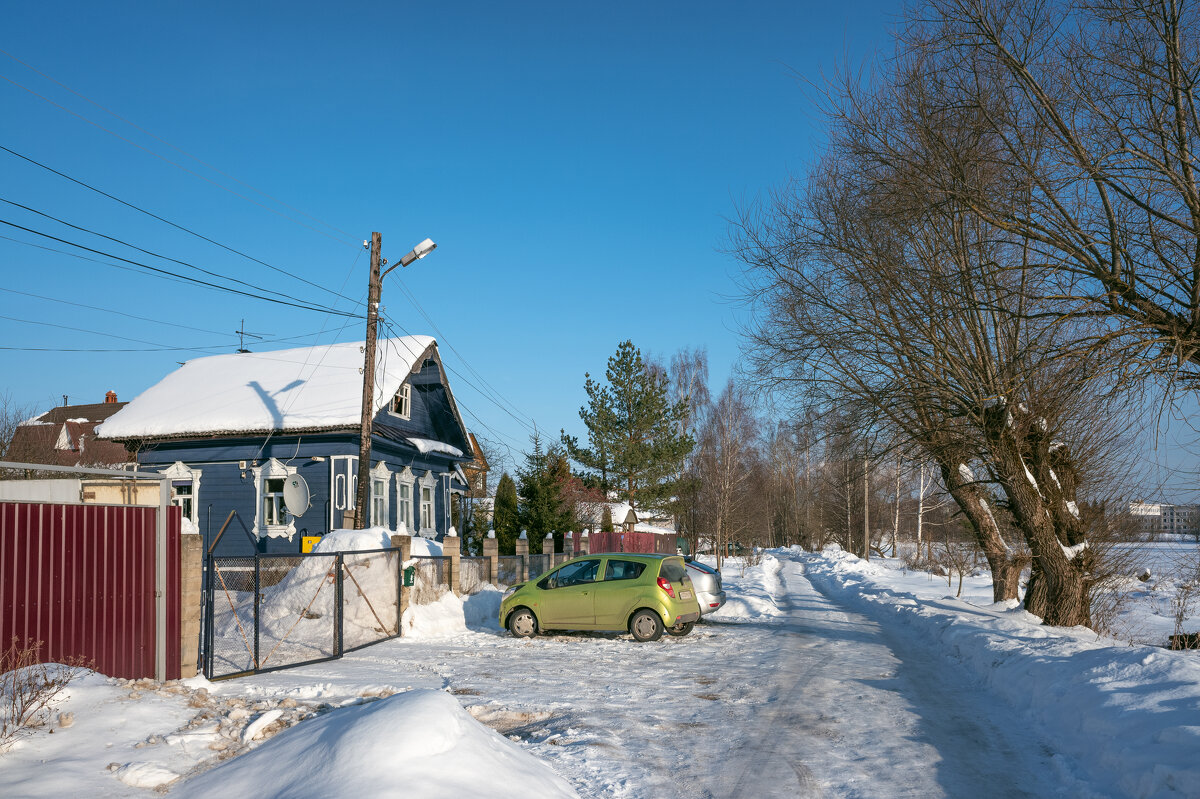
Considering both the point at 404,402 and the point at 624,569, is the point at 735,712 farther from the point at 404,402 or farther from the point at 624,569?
the point at 404,402

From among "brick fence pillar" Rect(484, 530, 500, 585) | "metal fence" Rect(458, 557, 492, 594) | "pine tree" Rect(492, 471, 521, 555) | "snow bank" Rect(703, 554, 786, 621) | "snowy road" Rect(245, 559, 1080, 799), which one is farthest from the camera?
"pine tree" Rect(492, 471, 521, 555)

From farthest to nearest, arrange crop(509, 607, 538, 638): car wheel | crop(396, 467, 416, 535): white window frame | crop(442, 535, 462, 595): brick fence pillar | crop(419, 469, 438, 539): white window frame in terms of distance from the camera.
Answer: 1. crop(419, 469, 438, 539): white window frame
2. crop(396, 467, 416, 535): white window frame
3. crop(442, 535, 462, 595): brick fence pillar
4. crop(509, 607, 538, 638): car wheel

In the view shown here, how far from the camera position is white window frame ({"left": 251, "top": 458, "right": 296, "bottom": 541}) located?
962 inches

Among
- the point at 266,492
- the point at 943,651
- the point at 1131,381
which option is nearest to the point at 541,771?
the point at 1131,381

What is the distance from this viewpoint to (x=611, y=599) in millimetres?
15234

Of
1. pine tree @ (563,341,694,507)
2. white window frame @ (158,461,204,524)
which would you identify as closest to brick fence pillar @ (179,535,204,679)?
white window frame @ (158,461,204,524)

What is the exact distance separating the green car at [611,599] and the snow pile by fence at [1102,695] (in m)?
4.55

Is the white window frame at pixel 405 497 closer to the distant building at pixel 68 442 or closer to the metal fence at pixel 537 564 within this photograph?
the metal fence at pixel 537 564

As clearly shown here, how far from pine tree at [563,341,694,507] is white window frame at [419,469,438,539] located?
14574 millimetres

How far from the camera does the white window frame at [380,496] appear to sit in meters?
25.7

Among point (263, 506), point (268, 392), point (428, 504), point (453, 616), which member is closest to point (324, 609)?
point (453, 616)

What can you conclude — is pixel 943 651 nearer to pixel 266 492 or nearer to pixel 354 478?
pixel 354 478

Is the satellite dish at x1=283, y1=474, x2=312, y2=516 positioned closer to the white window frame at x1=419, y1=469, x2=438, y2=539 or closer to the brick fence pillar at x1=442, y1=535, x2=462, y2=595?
the white window frame at x1=419, y1=469, x2=438, y2=539

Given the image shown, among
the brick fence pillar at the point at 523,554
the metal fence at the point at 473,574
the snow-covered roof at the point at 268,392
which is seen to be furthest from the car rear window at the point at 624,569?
the snow-covered roof at the point at 268,392
